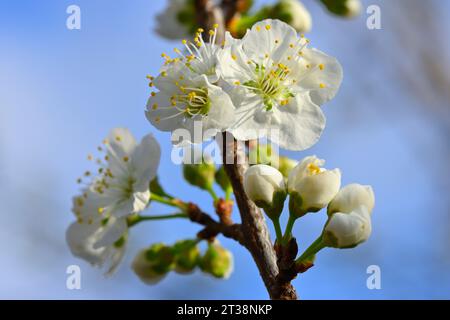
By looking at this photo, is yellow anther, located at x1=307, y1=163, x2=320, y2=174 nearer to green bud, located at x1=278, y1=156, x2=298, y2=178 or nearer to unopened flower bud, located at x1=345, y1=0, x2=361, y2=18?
green bud, located at x1=278, y1=156, x2=298, y2=178

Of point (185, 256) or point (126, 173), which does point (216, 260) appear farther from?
point (126, 173)

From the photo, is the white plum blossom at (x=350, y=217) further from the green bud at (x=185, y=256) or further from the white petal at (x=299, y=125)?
the green bud at (x=185, y=256)

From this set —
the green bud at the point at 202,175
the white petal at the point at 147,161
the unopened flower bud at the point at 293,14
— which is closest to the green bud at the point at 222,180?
the green bud at the point at 202,175

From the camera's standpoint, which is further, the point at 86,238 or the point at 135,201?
the point at 86,238

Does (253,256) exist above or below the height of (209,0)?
below

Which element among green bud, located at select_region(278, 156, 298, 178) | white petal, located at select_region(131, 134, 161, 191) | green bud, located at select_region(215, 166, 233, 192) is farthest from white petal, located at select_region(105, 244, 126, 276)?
green bud, located at select_region(278, 156, 298, 178)
